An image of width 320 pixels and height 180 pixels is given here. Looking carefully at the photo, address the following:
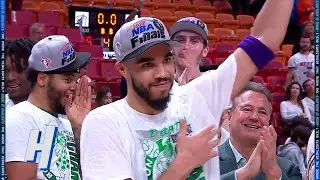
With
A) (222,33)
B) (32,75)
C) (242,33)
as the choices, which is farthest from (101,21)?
(32,75)

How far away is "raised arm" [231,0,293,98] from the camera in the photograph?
2.43 m

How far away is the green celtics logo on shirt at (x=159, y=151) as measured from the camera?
2.40 metres

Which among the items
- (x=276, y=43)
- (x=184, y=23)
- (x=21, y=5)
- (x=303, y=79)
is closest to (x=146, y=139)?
(x=276, y=43)

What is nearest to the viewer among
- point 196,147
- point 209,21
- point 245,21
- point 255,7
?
point 196,147

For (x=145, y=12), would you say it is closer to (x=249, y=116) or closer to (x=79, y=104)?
(x=79, y=104)

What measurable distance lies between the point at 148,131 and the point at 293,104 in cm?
764

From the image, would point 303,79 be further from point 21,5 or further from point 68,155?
point 68,155

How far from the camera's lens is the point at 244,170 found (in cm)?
281

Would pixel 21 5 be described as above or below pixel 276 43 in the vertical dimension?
A: below

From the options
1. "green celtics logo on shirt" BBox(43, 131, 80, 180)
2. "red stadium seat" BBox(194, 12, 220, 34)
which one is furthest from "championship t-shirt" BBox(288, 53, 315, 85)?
"green celtics logo on shirt" BBox(43, 131, 80, 180)

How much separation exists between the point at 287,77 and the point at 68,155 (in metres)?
8.27

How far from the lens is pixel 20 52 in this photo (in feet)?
12.1

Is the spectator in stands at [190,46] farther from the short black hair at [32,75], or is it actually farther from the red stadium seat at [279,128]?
the red stadium seat at [279,128]

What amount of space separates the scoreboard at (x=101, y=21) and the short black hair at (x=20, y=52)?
562 cm
